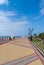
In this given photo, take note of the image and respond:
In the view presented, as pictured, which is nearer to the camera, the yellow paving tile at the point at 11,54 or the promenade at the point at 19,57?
the promenade at the point at 19,57

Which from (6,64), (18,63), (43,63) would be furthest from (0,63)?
(43,63)

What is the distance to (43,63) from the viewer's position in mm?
10922

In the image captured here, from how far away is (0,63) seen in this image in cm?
1045

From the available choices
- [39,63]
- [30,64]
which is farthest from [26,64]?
[39,63]

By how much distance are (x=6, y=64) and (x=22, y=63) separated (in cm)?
102

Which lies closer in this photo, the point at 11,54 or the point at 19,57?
the point at 19,57

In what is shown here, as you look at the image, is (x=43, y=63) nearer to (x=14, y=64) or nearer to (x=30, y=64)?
(x=30, y=64)

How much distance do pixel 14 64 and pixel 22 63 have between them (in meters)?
0.62

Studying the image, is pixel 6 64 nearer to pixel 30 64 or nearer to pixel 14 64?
pixel 14 64

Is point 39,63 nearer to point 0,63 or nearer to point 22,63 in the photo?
point 22,63

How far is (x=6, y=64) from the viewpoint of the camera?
403 inches

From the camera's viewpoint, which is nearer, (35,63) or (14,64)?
(14,64)

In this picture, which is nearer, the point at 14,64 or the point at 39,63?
the point at 14,64

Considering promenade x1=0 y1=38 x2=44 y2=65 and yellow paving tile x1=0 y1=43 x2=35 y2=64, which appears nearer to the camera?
promenade x1=0 y1=38 x2=44 y2=65
